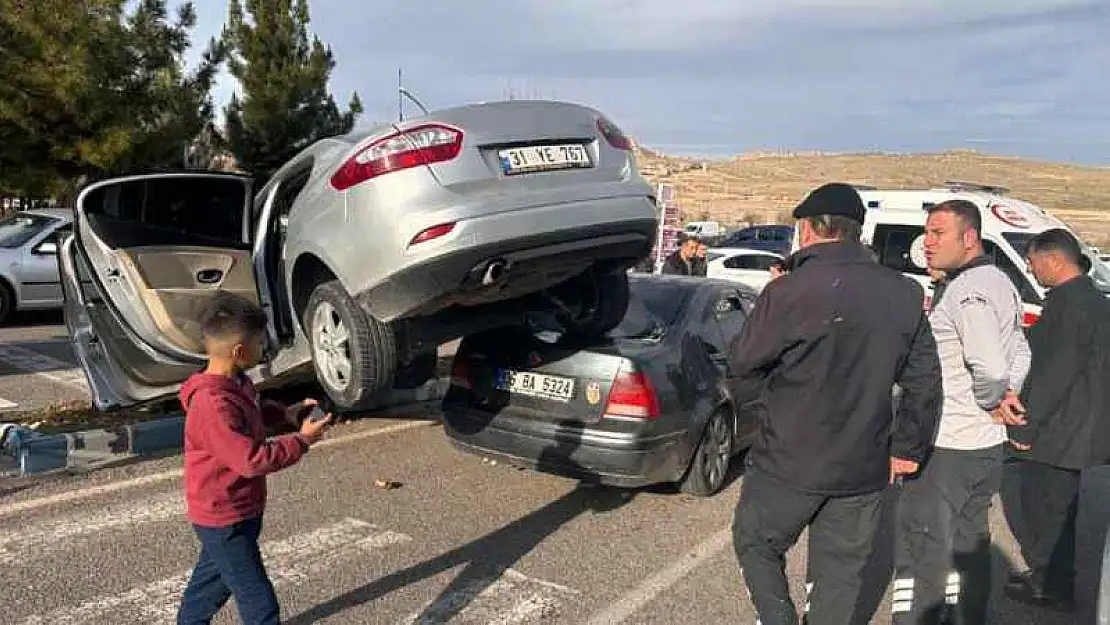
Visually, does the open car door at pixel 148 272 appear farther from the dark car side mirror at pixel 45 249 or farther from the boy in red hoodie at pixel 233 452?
the dark car side mirror at pixel 45 249

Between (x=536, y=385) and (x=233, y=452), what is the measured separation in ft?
8.08

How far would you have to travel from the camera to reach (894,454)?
3.04 metres

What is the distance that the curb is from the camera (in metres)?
5.12

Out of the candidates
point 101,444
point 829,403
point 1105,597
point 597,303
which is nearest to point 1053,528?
point 1105,597

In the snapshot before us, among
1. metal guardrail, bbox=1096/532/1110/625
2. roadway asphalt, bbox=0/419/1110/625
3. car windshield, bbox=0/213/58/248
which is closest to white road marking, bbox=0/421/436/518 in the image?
roadway asphalt, bbox=0/419/1110/625

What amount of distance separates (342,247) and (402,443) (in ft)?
7.95

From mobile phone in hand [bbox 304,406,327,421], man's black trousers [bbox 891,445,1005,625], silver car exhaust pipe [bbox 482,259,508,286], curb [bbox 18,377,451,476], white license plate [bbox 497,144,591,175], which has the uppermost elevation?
white license plate [bbox 497,144,591,175]

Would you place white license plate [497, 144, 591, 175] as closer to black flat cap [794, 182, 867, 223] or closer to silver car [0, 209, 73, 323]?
black flat cap [794, 182, 867, 223]

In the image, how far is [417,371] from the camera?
5023mm

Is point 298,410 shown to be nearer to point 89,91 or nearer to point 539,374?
point 539,374

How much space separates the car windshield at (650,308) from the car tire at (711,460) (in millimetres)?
662

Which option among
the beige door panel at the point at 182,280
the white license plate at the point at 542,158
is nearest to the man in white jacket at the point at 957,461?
the white license plate at the point at 542,158

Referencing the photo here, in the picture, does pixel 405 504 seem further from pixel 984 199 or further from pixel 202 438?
pixel 984 199

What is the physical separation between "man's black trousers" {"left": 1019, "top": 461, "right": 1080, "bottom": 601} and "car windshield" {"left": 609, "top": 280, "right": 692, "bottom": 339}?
2.11 meters
